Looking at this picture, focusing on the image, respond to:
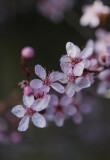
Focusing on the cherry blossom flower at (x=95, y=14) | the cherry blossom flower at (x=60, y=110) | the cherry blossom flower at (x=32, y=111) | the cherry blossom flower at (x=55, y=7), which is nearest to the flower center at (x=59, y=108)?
the cherry blossom flower at (x=60, y=110)

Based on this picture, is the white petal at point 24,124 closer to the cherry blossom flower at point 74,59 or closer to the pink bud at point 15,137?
the cherry blossom flower at point 74,59

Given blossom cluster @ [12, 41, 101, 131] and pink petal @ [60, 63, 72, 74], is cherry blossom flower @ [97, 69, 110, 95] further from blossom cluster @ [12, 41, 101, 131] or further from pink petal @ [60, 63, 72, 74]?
pink petal @ [60, 63, 72, 74]

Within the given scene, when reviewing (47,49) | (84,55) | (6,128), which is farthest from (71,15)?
(84,55)

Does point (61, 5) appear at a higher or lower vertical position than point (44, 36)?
lower

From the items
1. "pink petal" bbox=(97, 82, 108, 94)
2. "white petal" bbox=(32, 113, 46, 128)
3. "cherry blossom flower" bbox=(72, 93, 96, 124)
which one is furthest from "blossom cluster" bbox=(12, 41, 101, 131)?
"pink petal" bbox=(97, 82, 108, 94)

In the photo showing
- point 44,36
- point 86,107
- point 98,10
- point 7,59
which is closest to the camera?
point 86,107

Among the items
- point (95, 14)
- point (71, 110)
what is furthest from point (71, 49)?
point (95, 14)

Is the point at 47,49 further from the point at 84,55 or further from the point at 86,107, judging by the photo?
the point at 84,55
